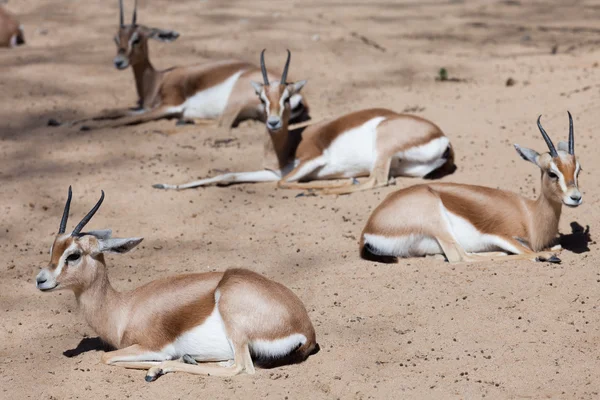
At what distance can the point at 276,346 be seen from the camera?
13.0 feet

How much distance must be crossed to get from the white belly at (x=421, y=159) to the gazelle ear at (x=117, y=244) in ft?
10.4

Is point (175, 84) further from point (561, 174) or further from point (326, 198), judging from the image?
point (561, 174)

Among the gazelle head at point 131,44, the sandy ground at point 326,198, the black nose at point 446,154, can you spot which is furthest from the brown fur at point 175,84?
the black nose at point 446,154

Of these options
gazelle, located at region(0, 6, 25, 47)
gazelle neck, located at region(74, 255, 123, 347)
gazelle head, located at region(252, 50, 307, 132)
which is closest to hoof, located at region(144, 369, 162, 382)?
gazelle neck, located at region(74, 255, 123, 347)

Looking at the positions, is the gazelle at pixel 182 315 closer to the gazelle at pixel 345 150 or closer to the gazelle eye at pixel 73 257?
the gazelle eye at pixel 73 257

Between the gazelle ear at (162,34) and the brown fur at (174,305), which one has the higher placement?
the gazelle ear at (162,34)

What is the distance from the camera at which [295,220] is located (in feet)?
20.0

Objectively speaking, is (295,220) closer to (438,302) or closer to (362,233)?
(362,233)

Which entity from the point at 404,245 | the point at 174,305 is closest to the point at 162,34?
the point at 404,245

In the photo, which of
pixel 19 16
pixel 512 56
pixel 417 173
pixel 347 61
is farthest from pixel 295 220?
pixel 19 16

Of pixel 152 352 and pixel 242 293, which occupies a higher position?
pixel 242 293

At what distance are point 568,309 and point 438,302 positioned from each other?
65 centimetres

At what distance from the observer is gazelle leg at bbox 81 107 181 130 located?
8.02 m

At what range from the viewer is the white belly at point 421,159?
678cm
